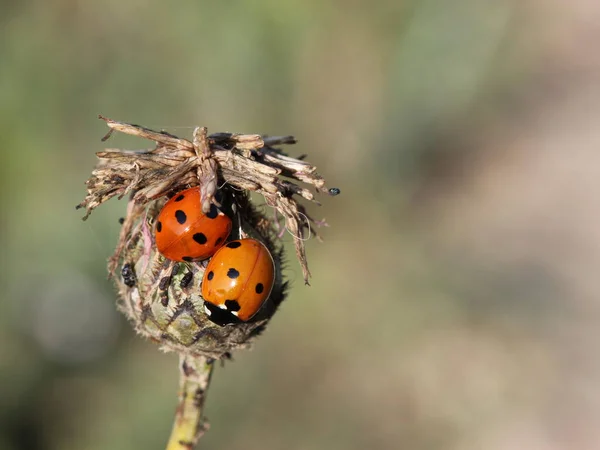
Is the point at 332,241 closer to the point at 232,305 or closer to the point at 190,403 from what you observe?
the point at 190,403

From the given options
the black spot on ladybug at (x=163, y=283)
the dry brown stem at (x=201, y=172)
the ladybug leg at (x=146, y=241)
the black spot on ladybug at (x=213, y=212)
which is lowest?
the black spot on ladybug at (x=163, y=283)

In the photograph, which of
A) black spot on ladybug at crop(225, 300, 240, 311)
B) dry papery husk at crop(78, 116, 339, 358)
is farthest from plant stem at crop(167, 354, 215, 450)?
black spot on ladybug at crop(225, 300, 240, 311)

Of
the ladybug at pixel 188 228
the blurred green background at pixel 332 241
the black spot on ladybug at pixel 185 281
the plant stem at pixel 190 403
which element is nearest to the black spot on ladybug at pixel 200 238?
the ladybug at pixel 188 228

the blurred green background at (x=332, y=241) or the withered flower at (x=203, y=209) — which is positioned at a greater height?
the blurred green background at (x=332, y=241)

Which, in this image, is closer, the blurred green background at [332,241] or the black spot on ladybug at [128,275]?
the black spot on ladybug at [128,275]

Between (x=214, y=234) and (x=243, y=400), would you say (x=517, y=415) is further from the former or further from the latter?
(x=214, y=234)

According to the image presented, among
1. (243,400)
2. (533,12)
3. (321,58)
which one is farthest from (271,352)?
(533,12)

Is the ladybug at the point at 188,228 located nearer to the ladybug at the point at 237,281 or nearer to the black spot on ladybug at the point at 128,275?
the ladybug at the point at 237,281

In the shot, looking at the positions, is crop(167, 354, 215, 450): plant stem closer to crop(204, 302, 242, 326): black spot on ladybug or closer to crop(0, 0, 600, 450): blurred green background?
crop(204, 302, 242, 326): black spot on ladybug
